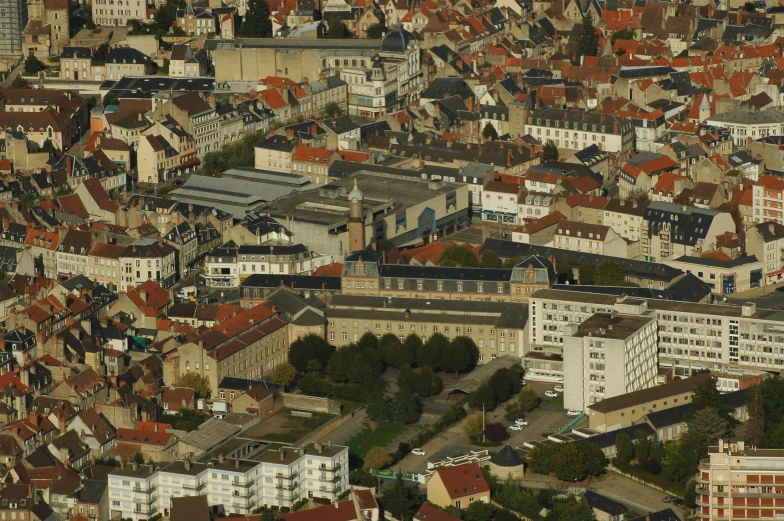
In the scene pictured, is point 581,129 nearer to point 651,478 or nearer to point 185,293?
point 185,293

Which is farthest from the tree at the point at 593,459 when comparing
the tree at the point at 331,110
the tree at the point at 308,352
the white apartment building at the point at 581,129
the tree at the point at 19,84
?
the tree at the point at 19,84

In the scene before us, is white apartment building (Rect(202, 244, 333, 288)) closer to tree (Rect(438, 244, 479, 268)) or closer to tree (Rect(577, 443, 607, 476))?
tree (Rect(438, 244, 479, 268))

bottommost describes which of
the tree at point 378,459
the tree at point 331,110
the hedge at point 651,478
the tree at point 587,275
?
the hedge at point 651,478

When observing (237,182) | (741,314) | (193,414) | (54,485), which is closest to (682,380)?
(741,314)

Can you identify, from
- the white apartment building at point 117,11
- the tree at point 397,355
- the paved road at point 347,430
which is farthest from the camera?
the white apartment building at point 117,11

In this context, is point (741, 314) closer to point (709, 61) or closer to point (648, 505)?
point (648, 505)

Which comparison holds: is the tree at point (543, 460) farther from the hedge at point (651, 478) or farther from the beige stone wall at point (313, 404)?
the beige stone wall at point (313, 404)

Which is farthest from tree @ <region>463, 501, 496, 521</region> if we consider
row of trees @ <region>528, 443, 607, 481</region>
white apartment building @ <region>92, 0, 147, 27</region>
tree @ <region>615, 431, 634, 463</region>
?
white apartment building @ <region>92, 0, 147, 27</region>

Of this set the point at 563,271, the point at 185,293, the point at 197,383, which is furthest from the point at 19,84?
the point at 197,383
